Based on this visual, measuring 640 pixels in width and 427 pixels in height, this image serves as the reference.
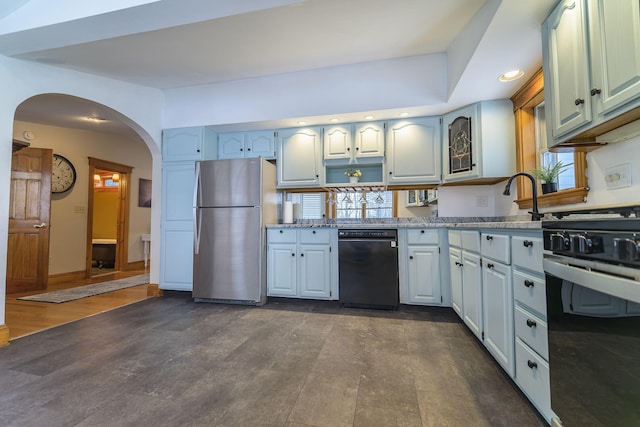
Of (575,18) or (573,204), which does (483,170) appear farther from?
(575,18)

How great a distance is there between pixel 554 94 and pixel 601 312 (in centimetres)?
133

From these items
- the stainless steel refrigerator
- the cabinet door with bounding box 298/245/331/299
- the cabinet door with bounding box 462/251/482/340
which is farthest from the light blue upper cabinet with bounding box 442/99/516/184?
the stainless steel refrigerator

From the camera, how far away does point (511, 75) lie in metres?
2.34

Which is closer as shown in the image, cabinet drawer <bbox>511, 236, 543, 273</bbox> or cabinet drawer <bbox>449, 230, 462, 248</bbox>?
cabinet drawer <bbox>511, 236, 543, 273</bbox>

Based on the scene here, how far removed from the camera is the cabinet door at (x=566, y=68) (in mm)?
1397

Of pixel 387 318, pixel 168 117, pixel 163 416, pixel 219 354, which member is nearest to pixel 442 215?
pixel 387 318

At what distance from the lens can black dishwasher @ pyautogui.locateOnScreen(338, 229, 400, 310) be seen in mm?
2961

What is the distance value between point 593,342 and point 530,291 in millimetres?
388

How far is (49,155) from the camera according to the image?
4168 millimetres

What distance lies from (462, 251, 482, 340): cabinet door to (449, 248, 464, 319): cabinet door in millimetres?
95

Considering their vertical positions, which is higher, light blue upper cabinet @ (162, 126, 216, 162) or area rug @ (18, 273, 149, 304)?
light blue upper cabinet @ (162, 126, 216, 162)

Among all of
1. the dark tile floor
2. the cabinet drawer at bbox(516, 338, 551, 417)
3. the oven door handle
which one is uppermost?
the oven door handle

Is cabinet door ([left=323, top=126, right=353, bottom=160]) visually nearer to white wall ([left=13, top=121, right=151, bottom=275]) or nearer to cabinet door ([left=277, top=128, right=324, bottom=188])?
cabinet door ([left=277, top=128, right=324, bottom=188])

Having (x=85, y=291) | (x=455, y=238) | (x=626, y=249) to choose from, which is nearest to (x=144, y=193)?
→ (x=85, y=291)
